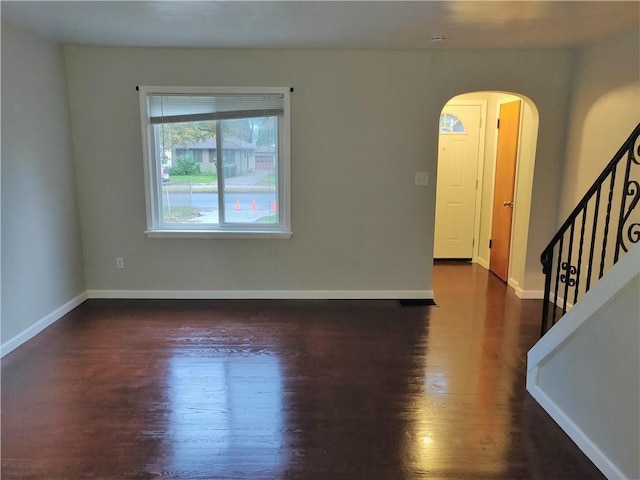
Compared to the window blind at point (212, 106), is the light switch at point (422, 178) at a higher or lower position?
lower

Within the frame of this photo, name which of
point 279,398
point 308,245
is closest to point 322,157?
point 308,245

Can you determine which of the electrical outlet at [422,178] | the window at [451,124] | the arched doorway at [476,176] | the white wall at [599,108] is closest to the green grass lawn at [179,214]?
the electrical outlet at [422,178]

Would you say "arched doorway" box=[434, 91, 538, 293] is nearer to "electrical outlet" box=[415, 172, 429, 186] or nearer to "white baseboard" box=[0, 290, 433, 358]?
"electrical outlet" box=[415, 172, 429, 186]

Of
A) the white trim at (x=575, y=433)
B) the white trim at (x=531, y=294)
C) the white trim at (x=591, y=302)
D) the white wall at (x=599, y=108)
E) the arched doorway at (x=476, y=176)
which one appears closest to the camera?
the white trim at (x=591, y=302)

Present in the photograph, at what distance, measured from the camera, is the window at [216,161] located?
425 centimetres

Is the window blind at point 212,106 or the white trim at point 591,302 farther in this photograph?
the window blind at point 212,106

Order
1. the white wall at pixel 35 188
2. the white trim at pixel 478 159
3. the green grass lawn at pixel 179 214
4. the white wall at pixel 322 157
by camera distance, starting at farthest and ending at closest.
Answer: the white trim at pixel 478 159
the green grass lawn at pixel 179 214
the white wall at pixel 322 157
the white wall at pixel 35 188

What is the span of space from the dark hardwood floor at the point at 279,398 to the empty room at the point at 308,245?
2cm

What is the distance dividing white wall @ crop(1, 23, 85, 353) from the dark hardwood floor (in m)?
0.34

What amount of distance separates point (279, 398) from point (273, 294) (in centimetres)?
192

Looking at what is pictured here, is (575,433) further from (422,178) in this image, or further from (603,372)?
(422,178)

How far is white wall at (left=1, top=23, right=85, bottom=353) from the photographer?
3.30 meters

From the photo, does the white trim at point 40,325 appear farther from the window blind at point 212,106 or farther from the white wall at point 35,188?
the window blind at point 212,106

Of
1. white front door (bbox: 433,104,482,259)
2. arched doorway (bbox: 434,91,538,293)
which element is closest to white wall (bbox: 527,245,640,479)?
arched doorway (bbox: 434,91,538,293)
